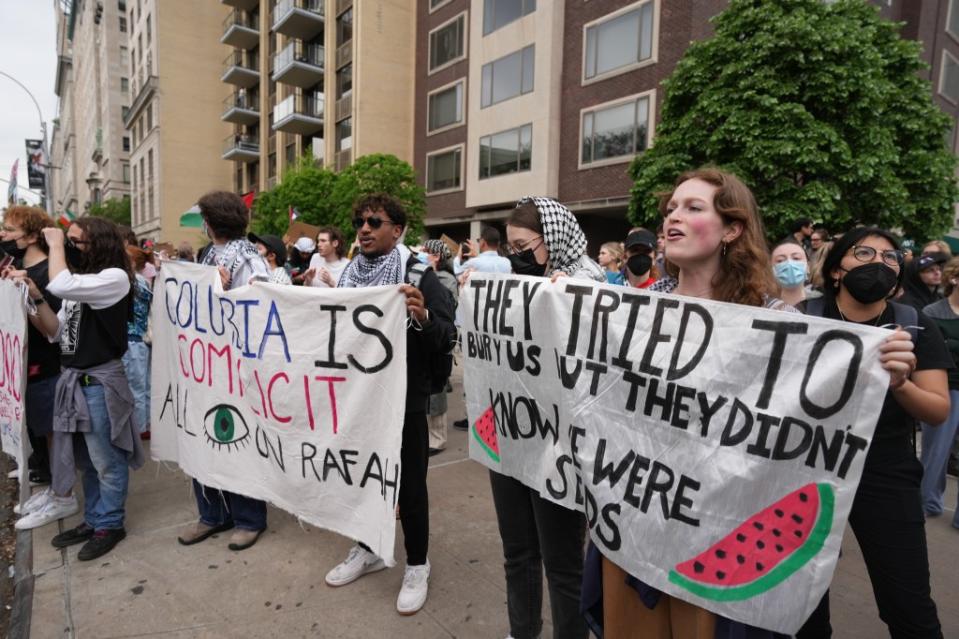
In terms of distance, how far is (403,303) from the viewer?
2479 millimetres

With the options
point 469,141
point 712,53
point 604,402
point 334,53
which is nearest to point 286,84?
point 334,53

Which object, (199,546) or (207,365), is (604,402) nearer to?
(207,365)

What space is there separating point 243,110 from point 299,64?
8840 mm

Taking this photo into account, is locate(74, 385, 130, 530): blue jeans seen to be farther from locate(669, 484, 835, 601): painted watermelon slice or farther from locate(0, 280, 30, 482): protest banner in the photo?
locate(669, 484, 835, 601): painted watermelon slice

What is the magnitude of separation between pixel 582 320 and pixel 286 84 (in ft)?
113

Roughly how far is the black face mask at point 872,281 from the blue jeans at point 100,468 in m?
3.82

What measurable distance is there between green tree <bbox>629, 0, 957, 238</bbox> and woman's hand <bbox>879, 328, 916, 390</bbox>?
10.9 metres

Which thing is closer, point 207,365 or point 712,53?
point 207,365

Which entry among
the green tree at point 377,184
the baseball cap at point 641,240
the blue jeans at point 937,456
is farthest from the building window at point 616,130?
the blue jeans at point 937,456

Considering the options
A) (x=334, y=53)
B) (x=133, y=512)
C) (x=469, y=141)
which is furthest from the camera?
(x=334, y=53)

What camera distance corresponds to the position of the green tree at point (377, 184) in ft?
65.1

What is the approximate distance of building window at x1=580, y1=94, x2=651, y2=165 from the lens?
17.2 meters

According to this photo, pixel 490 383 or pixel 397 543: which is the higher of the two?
pixel 490 383

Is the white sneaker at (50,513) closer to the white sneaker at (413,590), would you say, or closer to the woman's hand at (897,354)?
the white sneaker at (413,590)
